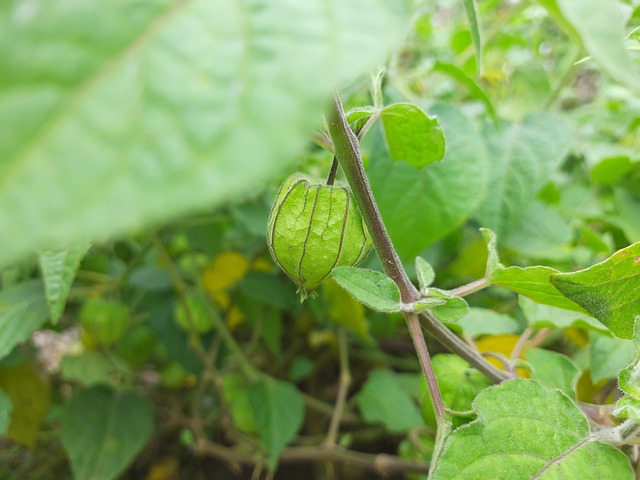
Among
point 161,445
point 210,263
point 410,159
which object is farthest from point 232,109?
point 161,445

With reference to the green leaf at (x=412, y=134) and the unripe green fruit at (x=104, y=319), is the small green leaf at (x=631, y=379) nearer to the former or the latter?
the green leaf at (x=412, y=134)

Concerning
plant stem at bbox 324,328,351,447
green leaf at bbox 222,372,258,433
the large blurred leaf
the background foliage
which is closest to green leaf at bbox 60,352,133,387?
the background foliage

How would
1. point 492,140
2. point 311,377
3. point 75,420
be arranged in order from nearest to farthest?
point 492,140 → point 75,420 → point 311,377

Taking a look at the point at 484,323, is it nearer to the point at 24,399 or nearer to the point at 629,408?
the point at 629,408

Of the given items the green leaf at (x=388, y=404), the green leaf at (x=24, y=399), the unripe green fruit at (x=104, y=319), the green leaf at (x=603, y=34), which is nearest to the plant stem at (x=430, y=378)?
the green leaf at (x=603, y=34)

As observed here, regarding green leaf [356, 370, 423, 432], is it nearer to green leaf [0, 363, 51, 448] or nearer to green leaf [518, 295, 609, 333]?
green leaf [518, 295, 609, 333]

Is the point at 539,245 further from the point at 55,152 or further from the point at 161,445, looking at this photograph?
the point at 161,445

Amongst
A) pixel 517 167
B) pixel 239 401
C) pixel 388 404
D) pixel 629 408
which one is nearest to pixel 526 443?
pixel 629 408
